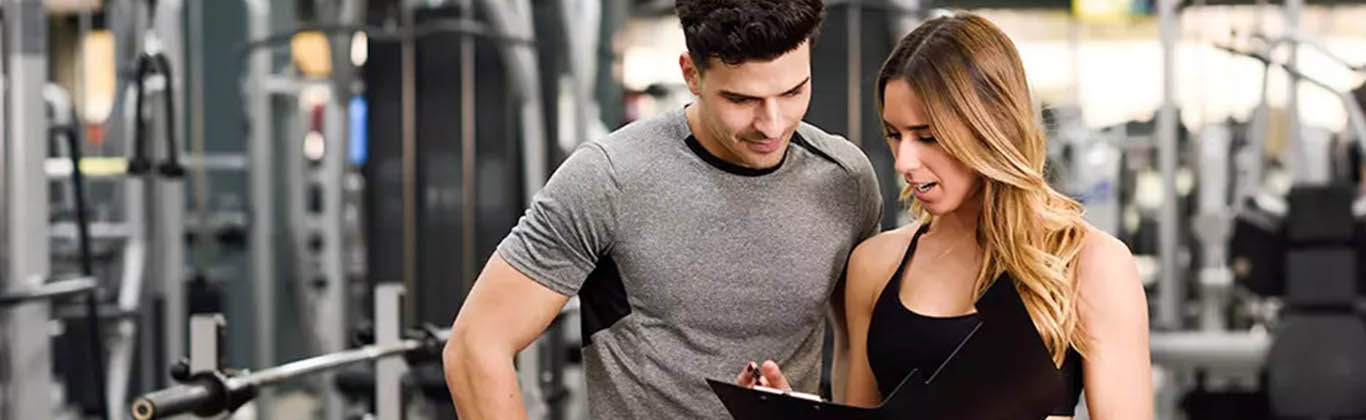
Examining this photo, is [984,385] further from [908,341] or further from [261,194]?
[261,194]

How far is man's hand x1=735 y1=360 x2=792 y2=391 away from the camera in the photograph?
6.13 ft

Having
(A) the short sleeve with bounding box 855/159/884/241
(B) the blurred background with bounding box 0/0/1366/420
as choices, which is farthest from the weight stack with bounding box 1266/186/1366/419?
(A) the short sleeve with bounding box 855/159/884/241

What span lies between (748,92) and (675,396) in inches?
15.6

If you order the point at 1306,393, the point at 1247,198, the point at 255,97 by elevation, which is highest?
the point at 255,97

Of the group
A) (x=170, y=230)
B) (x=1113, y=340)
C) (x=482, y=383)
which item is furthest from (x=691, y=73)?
(x=170, y=230)

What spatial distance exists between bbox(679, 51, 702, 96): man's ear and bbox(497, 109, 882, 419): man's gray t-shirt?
3.7 inches

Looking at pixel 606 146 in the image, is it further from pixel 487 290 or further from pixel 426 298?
pixel 426 298

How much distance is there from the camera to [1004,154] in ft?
5.78

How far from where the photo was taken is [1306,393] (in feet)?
16.5

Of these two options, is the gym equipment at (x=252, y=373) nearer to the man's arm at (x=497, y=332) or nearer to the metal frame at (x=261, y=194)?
the man's arm at (x=497, y=332)

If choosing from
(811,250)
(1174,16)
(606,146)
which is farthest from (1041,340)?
(1174,16)

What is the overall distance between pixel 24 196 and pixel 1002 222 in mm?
3084

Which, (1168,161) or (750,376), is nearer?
→ (750,376)

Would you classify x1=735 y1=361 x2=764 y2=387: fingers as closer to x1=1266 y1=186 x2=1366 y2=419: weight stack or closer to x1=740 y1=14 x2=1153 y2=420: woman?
x1=740 y1=14 x2=1153 y2=420: woman
